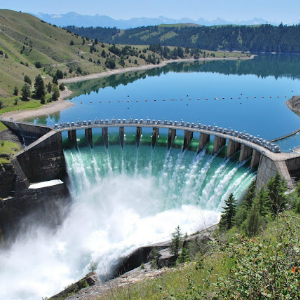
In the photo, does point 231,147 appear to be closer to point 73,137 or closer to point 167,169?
point 167,169

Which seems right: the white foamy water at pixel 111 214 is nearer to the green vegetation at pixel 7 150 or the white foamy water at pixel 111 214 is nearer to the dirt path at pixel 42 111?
the green vegetation at pixel 7 150

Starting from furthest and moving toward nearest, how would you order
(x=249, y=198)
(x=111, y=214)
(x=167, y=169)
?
(x=167, y=169), (x=111, y=214), (x=249, y=198)

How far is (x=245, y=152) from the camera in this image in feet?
185

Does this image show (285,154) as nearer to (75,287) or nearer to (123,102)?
(75,287)

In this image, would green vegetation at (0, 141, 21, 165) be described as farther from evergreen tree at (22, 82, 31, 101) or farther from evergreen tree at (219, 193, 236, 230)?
evergreen tree at (22, 82, 31, 101)

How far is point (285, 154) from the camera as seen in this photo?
49.6m

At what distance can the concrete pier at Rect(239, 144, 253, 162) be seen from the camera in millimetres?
56000

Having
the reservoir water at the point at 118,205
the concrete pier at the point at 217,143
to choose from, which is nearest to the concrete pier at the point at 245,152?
the reservoir water at the point at 118,205

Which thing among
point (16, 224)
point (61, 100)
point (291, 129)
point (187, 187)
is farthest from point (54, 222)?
point (61, 100)

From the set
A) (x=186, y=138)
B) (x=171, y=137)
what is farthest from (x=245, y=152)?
(x=171, y=137)

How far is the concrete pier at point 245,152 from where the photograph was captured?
5600 centimetres

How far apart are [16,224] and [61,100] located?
74857mm

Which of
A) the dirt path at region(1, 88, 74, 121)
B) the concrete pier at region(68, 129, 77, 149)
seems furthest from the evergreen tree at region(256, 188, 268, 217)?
the dirt path at region(1, 88, 74, 121)

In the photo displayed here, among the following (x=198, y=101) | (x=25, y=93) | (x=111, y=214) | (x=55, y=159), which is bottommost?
(x=111, y=214)
